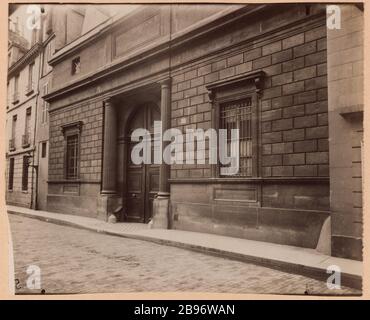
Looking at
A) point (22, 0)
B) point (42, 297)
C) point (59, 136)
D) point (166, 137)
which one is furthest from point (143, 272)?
point (59, 136)

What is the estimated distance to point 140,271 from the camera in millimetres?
5641

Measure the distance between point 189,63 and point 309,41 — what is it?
11.1 ft

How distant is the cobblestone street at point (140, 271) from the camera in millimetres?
4922

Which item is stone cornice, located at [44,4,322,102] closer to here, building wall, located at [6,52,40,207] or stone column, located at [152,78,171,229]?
stone column, located at [152,78,171,229]

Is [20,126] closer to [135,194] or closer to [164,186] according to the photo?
[164,186]

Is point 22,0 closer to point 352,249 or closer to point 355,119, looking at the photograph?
point 355,119

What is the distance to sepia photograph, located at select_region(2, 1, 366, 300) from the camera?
18.7 ft

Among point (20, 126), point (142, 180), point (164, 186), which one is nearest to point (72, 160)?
point (142, 180)

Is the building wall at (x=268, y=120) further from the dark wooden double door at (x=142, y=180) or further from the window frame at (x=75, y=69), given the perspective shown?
the window frame at (x=75, y=69)

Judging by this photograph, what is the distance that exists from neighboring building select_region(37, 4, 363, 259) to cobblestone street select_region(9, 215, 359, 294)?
5.07 feet

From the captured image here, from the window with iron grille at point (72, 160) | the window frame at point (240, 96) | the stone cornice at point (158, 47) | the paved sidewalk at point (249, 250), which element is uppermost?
the stone cornice at point (158, 47)

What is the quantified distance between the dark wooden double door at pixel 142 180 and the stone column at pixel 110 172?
45 centimetres

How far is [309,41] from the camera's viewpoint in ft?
22.6

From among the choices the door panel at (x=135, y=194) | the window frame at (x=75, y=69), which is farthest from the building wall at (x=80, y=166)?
the window frame at (x=75, y=69)
